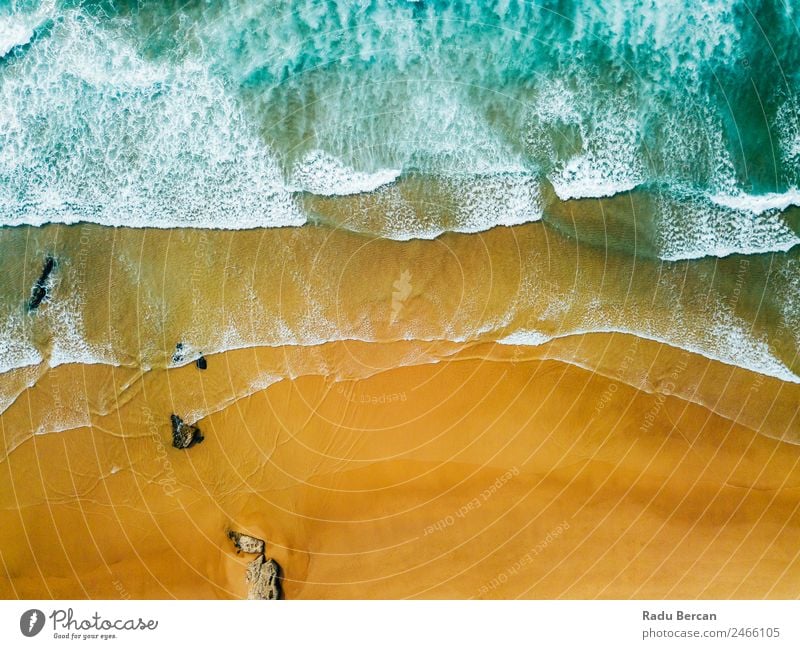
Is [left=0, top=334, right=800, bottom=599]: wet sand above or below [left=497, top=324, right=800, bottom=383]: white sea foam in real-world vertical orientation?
below

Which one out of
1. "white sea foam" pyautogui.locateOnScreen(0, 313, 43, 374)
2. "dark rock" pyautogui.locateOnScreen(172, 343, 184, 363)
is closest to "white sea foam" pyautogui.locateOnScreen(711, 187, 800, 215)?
"dark rock" pyautogui.locateOnScreen(172, 343, 184, 363)

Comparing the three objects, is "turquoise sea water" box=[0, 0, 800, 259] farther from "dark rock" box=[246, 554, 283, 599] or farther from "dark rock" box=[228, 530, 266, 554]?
"dark rock" box=[246, 554, 283, 599]

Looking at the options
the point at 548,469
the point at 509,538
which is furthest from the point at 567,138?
the point at 509,538

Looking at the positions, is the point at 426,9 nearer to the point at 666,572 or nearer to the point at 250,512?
the point at 250,512

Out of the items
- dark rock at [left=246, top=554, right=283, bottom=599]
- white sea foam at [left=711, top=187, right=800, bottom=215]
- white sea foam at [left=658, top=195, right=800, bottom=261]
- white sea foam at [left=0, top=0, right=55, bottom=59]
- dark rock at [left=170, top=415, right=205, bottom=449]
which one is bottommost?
dark rock at [left=246, top=554, right=283, bottom=599]

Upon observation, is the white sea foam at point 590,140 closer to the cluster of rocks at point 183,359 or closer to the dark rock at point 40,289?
the cluster of rocks at point 183,359

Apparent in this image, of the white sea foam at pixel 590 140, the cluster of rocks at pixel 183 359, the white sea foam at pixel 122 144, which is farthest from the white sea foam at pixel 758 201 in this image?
the cluster of rocks at pixel 183 359

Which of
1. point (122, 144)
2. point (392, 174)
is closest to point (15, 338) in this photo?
point (122, 144)
